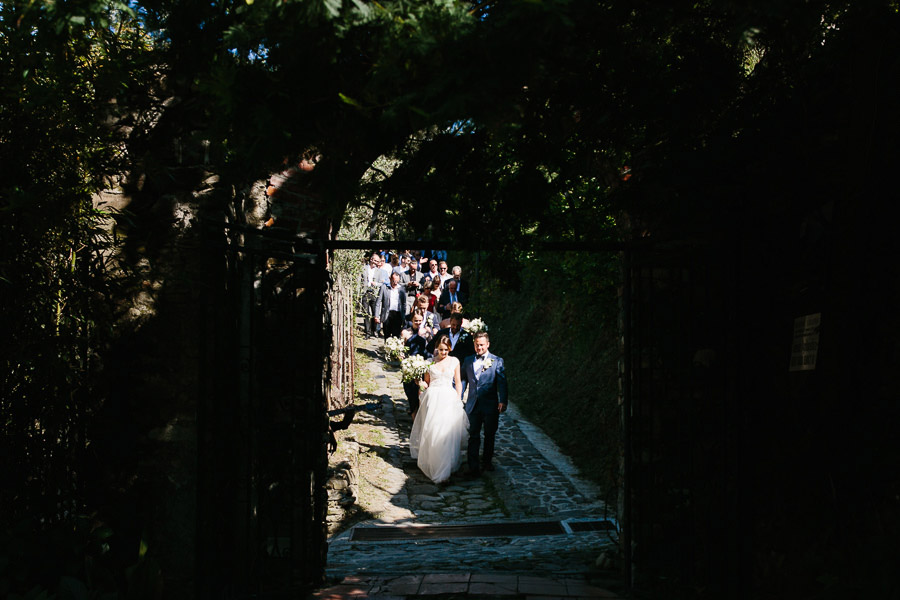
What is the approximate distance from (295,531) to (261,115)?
3759mm

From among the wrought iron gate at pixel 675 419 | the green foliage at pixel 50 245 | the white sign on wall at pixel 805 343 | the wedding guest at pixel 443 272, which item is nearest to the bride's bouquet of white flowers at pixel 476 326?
the wedding guest at pixel 443 272

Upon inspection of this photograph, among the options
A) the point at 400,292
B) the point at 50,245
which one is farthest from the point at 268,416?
the point at 400,292

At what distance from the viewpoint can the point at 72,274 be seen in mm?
3693

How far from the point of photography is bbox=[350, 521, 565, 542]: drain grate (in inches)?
287

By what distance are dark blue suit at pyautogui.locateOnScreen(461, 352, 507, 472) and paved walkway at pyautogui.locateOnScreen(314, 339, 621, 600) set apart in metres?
0.51

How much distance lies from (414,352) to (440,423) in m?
2.50

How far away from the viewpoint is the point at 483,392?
31.8ft

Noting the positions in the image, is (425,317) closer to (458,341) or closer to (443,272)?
(458,341)

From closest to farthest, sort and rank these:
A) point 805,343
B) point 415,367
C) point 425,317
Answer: point 805,343 → point 415,367 → point 425,317

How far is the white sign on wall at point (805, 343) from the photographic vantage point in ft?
12.4

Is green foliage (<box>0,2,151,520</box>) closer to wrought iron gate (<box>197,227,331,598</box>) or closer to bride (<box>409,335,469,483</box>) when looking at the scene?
wrought iron gate (<box>197,227,331,598</box>)

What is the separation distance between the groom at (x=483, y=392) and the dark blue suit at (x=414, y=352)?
5.84 feet

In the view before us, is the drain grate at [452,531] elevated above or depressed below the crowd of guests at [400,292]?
below

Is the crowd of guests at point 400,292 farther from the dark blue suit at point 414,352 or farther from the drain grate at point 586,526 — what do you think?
the drain grate at point 586,526
